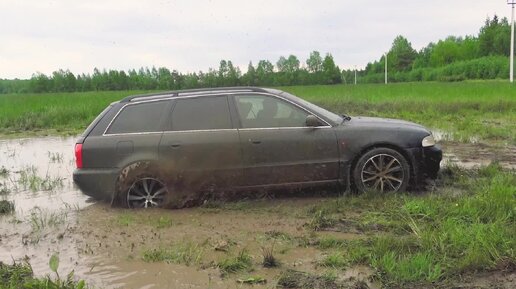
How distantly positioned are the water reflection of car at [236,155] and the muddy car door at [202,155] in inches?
0.5

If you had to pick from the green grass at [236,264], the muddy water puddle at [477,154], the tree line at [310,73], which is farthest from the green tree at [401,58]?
the green grass at [236,264]

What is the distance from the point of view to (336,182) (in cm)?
688

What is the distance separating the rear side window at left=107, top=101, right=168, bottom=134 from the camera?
6902mm

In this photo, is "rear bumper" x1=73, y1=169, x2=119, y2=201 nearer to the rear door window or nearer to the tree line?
the rear door window

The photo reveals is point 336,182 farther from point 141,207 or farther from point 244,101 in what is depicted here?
point 141,207

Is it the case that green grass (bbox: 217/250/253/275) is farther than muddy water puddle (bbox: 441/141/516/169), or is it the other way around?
muddy water puddle (bbox: 441/141/516/169)

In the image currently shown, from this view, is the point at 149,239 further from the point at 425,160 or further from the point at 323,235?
the point at 425,160

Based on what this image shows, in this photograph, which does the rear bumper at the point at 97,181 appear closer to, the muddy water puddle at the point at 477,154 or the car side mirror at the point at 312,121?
the car side mirror at the point at 312,121

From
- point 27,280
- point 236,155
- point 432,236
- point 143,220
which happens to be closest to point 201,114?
point 236,155

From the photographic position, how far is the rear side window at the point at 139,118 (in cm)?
690

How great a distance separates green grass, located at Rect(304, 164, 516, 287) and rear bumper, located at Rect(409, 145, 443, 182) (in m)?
0.37

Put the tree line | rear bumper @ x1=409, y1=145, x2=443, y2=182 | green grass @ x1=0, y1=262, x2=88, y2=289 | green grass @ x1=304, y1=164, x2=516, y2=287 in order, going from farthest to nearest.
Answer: the tree line < rear bumper @ x1=409, y1=145, x2=443, y2=182 < green grass @ x1=304, y1=164, x2=516, y2=287 < green grass @ x1=0, y1=262, x2=88, y2=289

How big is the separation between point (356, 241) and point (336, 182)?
192cm

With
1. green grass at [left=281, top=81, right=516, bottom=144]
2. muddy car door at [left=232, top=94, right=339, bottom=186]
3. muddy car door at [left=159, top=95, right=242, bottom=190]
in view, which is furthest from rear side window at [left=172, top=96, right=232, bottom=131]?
green grass at [left=281, top=81, right=516, bottom=144]
